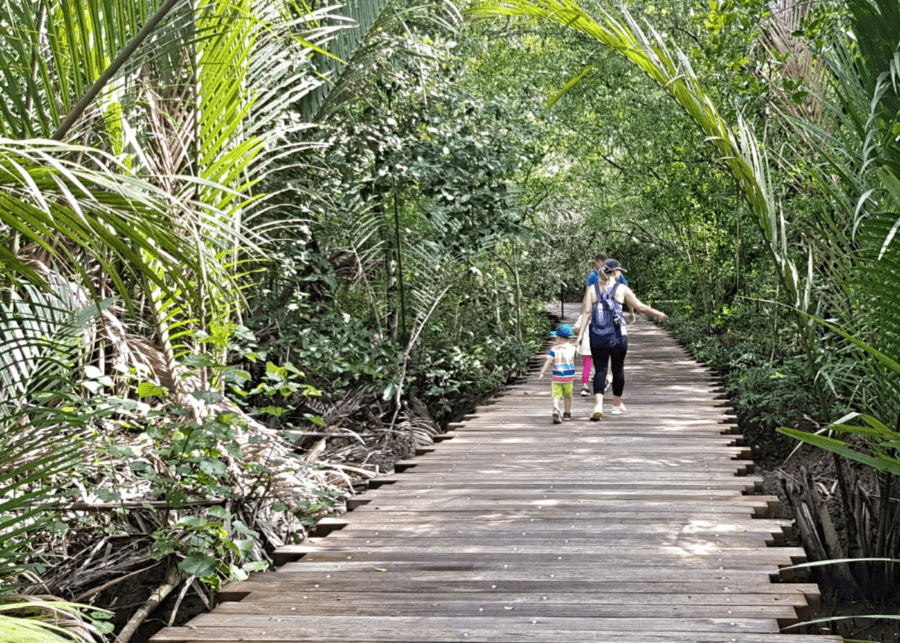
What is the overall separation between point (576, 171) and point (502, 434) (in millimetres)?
13977

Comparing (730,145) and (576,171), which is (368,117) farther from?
(576,171)

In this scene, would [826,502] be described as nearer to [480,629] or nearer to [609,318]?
[609,318]

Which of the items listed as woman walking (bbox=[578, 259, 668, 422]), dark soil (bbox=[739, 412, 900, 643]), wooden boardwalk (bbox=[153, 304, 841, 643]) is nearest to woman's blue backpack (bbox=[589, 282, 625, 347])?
woman walking (bbox=[578, 259, 668, 422])

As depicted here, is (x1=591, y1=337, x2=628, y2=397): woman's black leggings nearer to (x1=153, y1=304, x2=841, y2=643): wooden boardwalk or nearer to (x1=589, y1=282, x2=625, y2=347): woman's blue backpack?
(x1=589, y1=282, x2=625, y2=347): woman's blue backpack

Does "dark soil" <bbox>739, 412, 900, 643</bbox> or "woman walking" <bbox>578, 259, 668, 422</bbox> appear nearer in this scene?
"dark soil" <bbox>739, 412, 900, 643</bbox>

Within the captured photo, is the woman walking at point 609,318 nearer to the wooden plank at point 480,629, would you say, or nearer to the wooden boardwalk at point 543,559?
the wooden boardwalk at point 543,559

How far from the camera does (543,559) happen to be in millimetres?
4363

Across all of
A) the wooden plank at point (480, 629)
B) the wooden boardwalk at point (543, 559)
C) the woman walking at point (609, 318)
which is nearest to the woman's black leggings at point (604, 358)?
the woman walking at point (609, 318)

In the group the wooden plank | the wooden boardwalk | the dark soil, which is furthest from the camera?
the dark soil

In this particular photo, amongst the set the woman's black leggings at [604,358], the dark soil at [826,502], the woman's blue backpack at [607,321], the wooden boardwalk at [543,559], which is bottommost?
the dark soil at [826,502]

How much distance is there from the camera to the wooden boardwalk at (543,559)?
3502 mm

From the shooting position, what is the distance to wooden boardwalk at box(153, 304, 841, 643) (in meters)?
3.50

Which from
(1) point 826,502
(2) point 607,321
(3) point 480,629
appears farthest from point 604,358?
(3) point 480,629

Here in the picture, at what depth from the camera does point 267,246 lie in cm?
904
